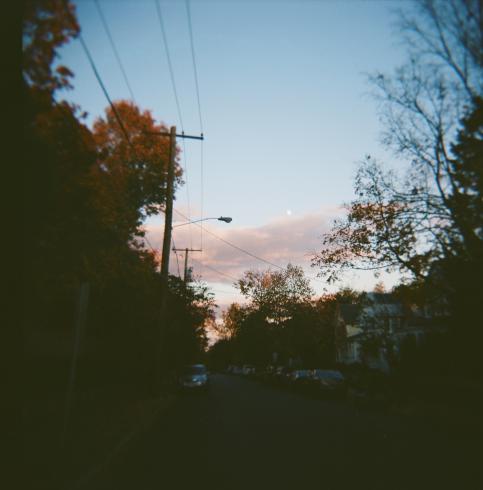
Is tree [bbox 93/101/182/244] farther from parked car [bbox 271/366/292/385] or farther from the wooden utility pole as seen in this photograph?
parked car [bbox 271/366/292/385]

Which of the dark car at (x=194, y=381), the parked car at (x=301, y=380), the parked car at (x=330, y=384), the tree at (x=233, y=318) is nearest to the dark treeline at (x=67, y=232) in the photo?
the dark car at (x=194, y=381)

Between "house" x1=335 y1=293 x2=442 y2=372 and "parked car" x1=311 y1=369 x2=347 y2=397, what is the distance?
1997 mm

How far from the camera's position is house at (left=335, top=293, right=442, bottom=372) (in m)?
20.2

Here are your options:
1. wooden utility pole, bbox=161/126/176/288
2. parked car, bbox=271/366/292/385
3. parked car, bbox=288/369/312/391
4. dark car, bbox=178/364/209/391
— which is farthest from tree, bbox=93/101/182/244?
parked car, bbox=271/366/292/385

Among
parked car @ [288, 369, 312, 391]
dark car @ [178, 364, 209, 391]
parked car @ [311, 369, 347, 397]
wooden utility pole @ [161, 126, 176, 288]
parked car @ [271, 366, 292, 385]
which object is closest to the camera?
wooden utility pole @ [161, 126, 176, 288]

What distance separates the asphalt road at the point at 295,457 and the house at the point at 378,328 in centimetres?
727

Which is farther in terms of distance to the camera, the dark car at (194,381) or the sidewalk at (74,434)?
the dark car at (194,381)

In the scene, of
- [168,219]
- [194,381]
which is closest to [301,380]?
[194,381]

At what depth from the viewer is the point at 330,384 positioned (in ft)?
76.3

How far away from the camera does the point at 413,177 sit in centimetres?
1606

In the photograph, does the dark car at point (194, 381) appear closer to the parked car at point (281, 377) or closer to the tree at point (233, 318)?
the parked car at point (281, 377)

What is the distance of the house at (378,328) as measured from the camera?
2017cm

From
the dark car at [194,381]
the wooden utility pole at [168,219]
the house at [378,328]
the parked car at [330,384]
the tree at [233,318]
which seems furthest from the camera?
the tree at [233,318]

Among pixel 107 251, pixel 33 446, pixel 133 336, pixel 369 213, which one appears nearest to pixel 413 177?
pixel 369 213
